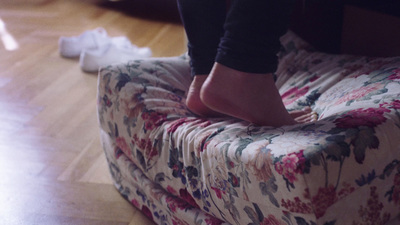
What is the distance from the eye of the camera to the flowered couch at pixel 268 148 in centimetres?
62

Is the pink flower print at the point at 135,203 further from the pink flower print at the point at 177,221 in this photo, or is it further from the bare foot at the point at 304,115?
the bare foot at the point at 304,115

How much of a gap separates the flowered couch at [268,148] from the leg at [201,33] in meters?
0.06

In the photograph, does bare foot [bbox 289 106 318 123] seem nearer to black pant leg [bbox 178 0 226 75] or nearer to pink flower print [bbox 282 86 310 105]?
pink flower print [bbox 282 86 310 105]

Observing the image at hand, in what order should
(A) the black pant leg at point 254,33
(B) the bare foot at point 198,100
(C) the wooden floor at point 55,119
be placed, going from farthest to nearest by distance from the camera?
(C) the wooden floor at point 55,119
(B) the bare foot at point 198,100
(A) the black pant leg at point 254,33

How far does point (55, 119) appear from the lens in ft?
4.80

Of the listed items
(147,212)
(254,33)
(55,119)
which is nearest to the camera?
(254,33)

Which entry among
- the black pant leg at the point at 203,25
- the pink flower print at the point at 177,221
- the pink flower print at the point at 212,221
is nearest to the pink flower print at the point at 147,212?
the pink flower print at the point at 177,221

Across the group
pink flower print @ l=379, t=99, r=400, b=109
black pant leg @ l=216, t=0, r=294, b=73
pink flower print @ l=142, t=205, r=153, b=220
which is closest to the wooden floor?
pink flower print @ l=142, t=205, r=153, b=220

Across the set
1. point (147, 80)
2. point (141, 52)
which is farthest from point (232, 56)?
point (141, 52)

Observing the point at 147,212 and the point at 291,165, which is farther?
the point at 147,212

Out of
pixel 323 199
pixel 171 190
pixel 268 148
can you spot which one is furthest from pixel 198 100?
pixel 323 199

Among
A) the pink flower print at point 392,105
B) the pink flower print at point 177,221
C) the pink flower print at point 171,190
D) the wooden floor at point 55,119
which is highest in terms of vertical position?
the pink flower print at point 392,105

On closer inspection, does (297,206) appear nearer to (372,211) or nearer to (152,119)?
(372,211)

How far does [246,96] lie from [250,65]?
0.07 metres
